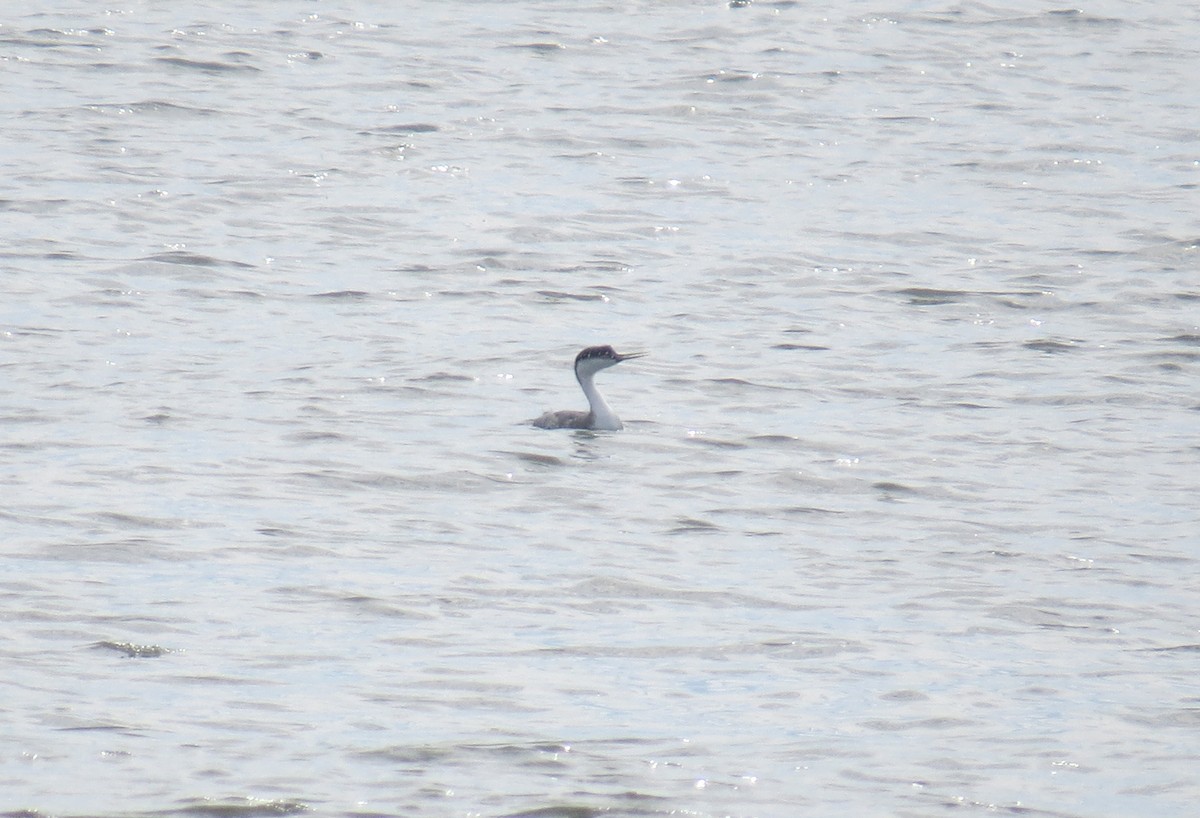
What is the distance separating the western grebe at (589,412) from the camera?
16.6 metres

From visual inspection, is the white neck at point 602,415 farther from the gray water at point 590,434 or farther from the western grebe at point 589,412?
the gray water at point 590,434

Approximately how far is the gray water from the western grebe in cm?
41

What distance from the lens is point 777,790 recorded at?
29.2 ft

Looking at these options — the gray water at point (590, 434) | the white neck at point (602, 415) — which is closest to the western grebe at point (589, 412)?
the white neck at point (602, 415)

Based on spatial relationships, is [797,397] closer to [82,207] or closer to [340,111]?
[82,207]

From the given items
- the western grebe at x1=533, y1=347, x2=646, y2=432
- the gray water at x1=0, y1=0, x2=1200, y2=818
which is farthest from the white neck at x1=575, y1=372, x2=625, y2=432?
the gray water at x1=0, y1=0, x2=1200, y2=818

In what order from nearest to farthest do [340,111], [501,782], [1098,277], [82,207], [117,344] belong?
[501,782] < [117,344] < [1098,277] < [82,207] < [340,111]

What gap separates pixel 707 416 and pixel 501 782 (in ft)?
28.9

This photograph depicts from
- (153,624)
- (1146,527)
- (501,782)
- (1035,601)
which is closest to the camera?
(501,782)

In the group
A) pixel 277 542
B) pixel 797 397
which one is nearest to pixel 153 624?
pixel 277 542

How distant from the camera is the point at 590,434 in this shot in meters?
16.6

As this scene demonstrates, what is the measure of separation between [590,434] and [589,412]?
202 mm

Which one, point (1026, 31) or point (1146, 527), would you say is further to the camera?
point (1026, 31)

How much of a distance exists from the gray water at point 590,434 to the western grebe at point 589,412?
41 cm
